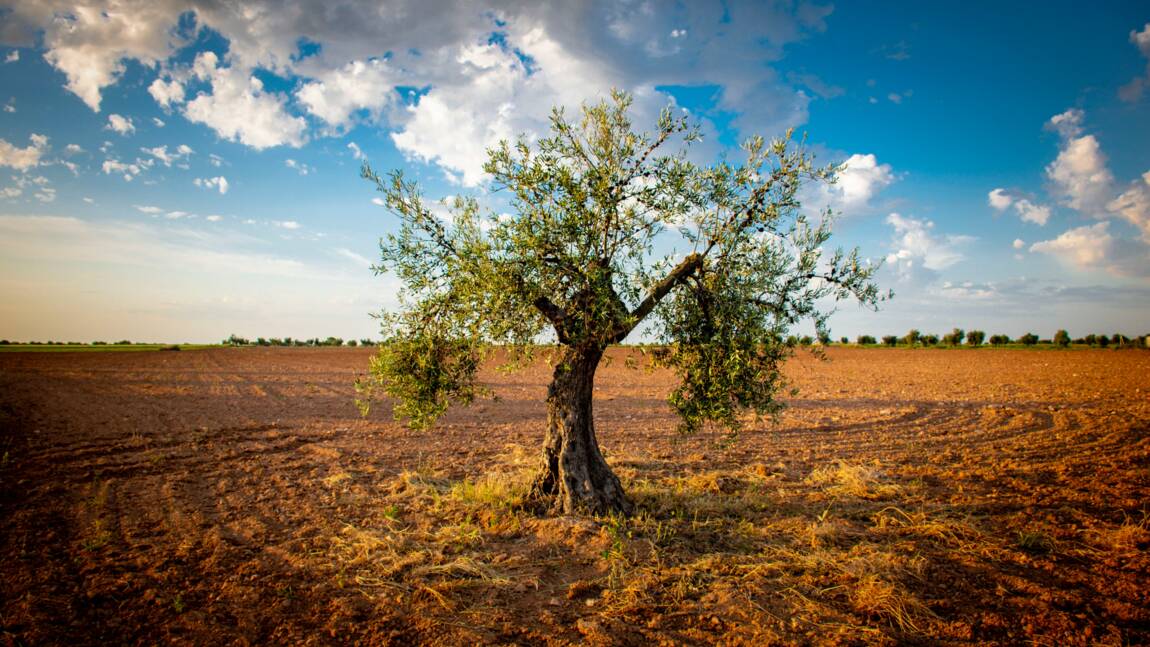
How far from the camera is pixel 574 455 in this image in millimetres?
11320

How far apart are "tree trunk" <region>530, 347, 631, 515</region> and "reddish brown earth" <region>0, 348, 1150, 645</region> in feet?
1.93

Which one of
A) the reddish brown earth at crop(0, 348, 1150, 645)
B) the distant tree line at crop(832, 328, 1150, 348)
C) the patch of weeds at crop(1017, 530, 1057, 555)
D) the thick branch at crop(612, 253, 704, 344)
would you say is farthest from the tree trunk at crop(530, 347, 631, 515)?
the distant tree line at crop(832, 328, 1150, 348)

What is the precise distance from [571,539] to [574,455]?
1958 millimetres

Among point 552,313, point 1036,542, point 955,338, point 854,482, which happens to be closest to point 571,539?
point 552,313

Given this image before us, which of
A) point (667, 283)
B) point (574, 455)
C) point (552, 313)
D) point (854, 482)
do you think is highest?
point (667, 283)

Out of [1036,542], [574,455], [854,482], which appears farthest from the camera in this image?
[854,482]

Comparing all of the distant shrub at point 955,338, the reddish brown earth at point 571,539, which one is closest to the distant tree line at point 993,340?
the distant shrub at point 955,338

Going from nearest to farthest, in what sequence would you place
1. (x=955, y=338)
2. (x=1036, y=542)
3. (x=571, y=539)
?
(x=1036, y=542), (x=571, y=539), (x=955, y=338)

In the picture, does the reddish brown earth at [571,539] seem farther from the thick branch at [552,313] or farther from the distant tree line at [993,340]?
the distant tree line at [993,340]

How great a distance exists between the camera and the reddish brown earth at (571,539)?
23.2ft

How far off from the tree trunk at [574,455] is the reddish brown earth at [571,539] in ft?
1.93

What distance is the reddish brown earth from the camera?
7.07 metres

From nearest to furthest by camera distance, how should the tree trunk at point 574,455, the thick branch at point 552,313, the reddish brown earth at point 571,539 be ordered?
1. the reddish brown earth at point 571,539
2. the thick branch at point 552,313
3. the tree trunk at point 574,455

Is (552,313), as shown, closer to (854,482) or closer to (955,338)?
(854,482)
